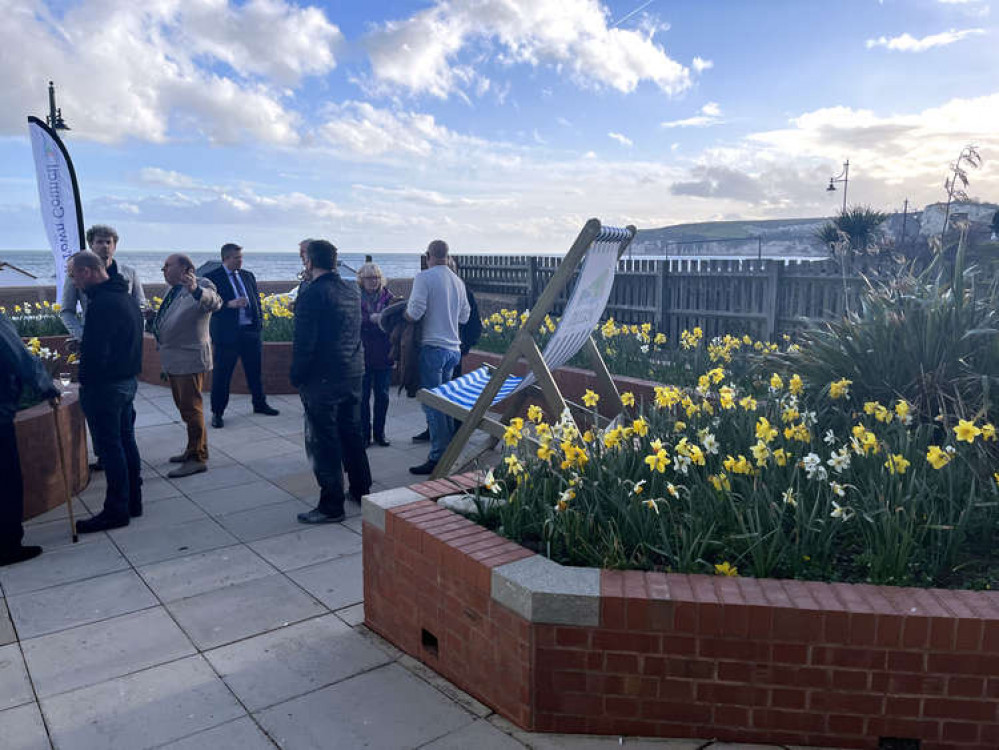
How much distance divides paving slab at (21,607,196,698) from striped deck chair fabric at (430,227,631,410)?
219 centimetres

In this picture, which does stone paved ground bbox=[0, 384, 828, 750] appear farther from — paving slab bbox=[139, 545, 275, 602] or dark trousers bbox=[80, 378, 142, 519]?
dark trousers bbox=[80, 378, 142, 519]

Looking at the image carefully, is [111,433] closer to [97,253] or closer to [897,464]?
[97,253]

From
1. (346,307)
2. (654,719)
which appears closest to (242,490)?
(346,307)

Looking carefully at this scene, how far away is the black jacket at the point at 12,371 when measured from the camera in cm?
434

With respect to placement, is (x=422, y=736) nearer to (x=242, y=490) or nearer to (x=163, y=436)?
(x=242, y=490)

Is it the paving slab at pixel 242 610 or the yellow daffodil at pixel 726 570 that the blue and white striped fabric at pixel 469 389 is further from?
the yellow daffodil at pixel 726 570

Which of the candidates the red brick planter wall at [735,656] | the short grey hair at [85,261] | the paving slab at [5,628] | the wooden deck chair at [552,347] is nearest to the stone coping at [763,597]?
the red brick planter wall at [735,656]

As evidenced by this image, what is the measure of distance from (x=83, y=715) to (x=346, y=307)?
2.83 meters

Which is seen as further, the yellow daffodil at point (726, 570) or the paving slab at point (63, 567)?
the paving slab at point (63, 567)

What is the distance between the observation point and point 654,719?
2.67 metres

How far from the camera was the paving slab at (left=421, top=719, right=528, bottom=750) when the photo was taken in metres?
2.68

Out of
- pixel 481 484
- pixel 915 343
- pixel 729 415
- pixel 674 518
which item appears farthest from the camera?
pixel 915 343

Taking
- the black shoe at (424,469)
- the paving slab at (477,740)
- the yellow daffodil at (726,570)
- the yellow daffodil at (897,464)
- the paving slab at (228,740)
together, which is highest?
the yellow daffodil at (897,464)

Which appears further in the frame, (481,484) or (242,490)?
(242,490)
